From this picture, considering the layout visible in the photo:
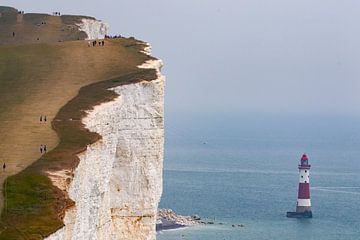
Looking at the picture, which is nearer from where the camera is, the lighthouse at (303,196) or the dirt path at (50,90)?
the dirt path at (50,90)

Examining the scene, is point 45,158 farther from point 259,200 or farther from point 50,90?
point 259,200

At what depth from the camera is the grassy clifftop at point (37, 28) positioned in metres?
62.5

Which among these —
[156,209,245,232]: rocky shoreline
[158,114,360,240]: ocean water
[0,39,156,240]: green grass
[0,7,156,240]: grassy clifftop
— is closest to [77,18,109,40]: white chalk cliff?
[0,7,156,240]: grassy clifftop

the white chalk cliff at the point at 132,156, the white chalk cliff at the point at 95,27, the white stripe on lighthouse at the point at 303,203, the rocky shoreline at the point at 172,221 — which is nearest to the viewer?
the white chalk cliff at the point at 132,156

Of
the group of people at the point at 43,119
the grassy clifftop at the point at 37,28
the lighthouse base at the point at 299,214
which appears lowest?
the lighthouse base at the point at 299,214

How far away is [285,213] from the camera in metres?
127

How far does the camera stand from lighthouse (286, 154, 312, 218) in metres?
123

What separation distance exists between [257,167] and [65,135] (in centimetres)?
16473

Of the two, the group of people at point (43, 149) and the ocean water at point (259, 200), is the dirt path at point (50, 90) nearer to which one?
the group of people at point (43, 149)

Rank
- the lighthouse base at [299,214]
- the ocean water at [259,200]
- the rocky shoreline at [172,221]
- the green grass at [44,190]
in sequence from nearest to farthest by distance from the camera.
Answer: the green grass at [44,190] → the rocky shoreline at [172,221] → the ocean water at [259,200] → the lighthouse base at [299,214]

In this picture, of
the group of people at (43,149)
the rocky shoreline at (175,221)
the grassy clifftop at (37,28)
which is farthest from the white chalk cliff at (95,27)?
the group of people at (43,149)

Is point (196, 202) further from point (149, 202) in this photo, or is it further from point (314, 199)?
point (149, 202)

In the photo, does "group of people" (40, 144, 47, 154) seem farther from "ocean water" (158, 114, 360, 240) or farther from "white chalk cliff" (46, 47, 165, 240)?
"ocean water" (158, 114, 360, 240)

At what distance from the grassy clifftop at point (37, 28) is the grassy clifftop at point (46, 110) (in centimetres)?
1406
